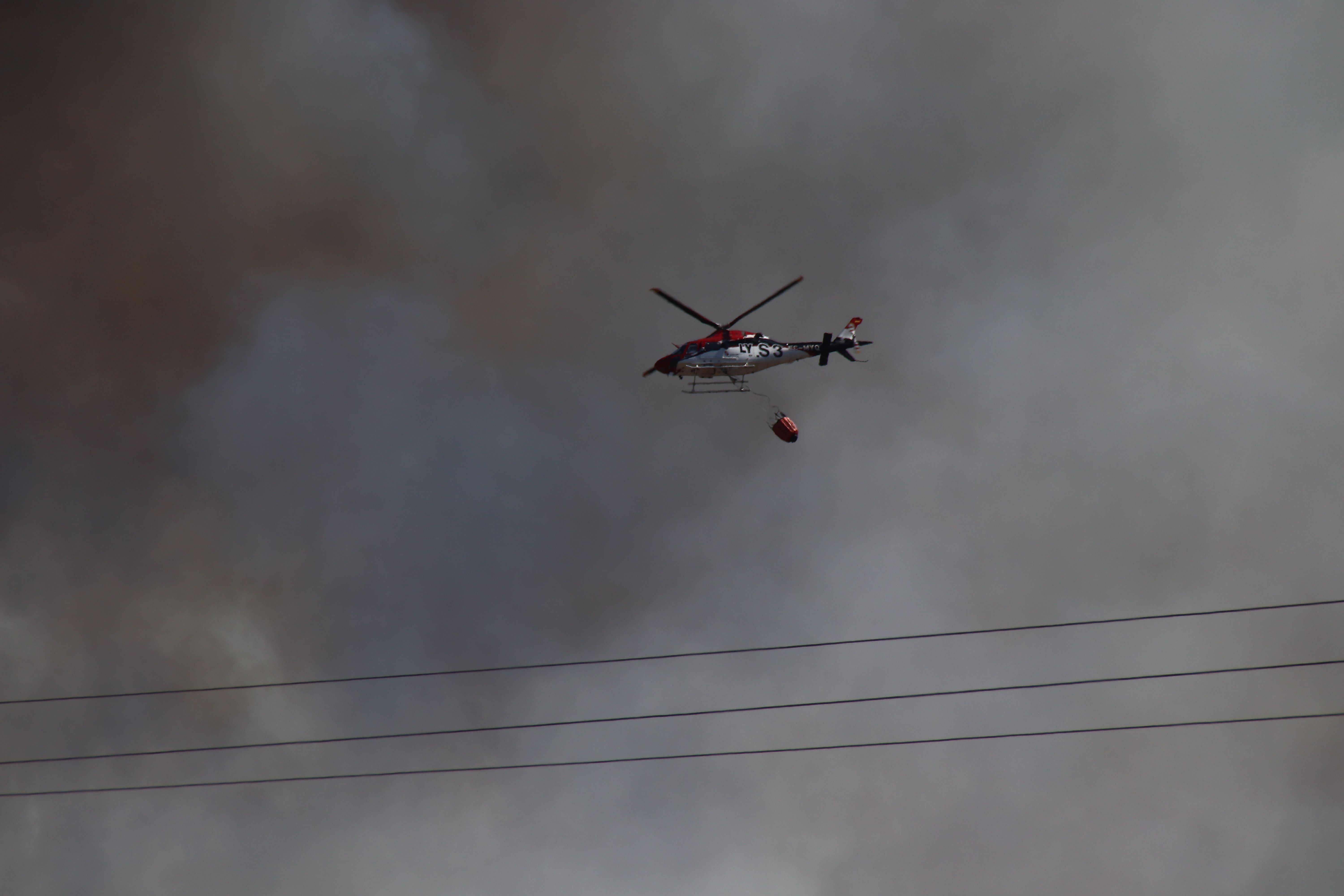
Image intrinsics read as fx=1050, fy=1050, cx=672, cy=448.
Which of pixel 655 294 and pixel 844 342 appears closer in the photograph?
pixel 655 294

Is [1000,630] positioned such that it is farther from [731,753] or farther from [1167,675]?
[731,753]

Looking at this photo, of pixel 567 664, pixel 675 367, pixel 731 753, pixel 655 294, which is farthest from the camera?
pixel 675 367

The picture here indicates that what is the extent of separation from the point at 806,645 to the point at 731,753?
27.3ft

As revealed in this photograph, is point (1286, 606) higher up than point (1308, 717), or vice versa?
point (1286, 606)

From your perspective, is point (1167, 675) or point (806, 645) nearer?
→ point (1167, 675)

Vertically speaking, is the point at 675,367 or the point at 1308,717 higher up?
the point at 675,367

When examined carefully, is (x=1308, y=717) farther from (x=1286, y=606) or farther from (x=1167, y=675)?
(x=1167, y=675)

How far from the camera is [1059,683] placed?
118 feet

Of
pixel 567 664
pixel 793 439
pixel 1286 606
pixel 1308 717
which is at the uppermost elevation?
pixel 793 439

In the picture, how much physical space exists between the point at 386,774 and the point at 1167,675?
1222 inches

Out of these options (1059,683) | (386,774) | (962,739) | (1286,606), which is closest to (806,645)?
(962,739)

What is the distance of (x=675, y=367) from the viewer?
74500mm

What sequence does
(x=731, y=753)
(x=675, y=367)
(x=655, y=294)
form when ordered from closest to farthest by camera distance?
1. (x=731, y=753)
2. (x=655, y=294)
3. (x=675, y=367)

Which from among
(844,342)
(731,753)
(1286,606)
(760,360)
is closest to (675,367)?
(760,360)
